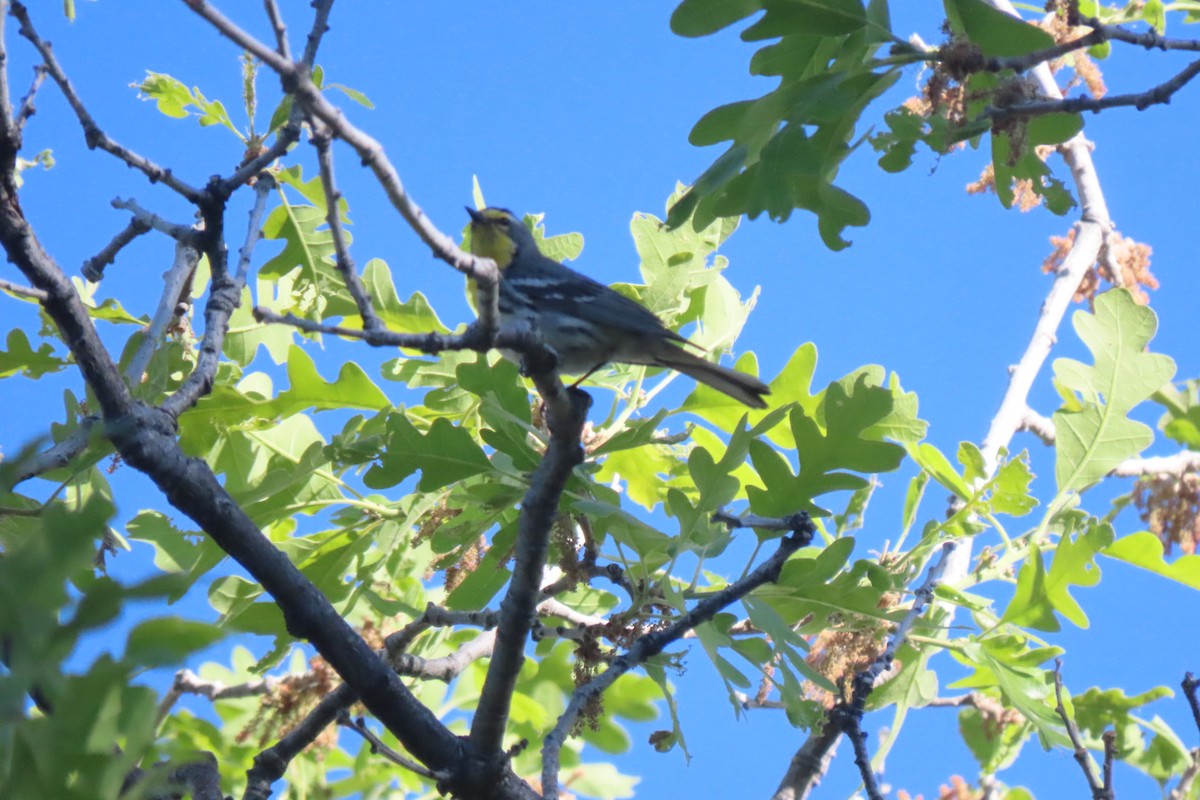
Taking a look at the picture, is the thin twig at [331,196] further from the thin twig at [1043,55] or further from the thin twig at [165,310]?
the thin twig at [1043,55]

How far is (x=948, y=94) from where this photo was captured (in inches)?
108

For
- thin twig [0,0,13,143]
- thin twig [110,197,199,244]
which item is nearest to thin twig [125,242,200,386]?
thin twig [110,197,199,244]

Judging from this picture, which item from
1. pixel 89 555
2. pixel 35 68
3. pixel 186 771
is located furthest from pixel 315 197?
pixel 89 555

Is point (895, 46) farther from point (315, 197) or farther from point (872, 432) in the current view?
point (315, 197)

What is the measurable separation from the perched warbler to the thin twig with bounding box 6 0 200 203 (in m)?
→ 1.02

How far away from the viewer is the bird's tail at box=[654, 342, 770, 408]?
11.4 feet

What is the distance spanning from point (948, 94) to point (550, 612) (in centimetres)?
183

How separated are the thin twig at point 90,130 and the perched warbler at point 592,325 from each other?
40.3 inches

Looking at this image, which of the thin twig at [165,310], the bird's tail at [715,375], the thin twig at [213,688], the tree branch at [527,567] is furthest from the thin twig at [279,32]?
the thin twig at [213,688]

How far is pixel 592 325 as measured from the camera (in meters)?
3.86

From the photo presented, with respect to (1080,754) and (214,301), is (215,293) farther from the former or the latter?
(1080,754)

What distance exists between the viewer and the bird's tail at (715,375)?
11.4 ft

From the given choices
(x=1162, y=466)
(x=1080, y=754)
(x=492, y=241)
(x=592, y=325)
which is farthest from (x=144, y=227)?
(x=1162, y=466)

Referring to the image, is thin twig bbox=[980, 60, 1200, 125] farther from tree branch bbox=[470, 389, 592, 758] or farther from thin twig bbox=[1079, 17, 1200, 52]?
tree branch bbox=[470, 389, 592, 758]
